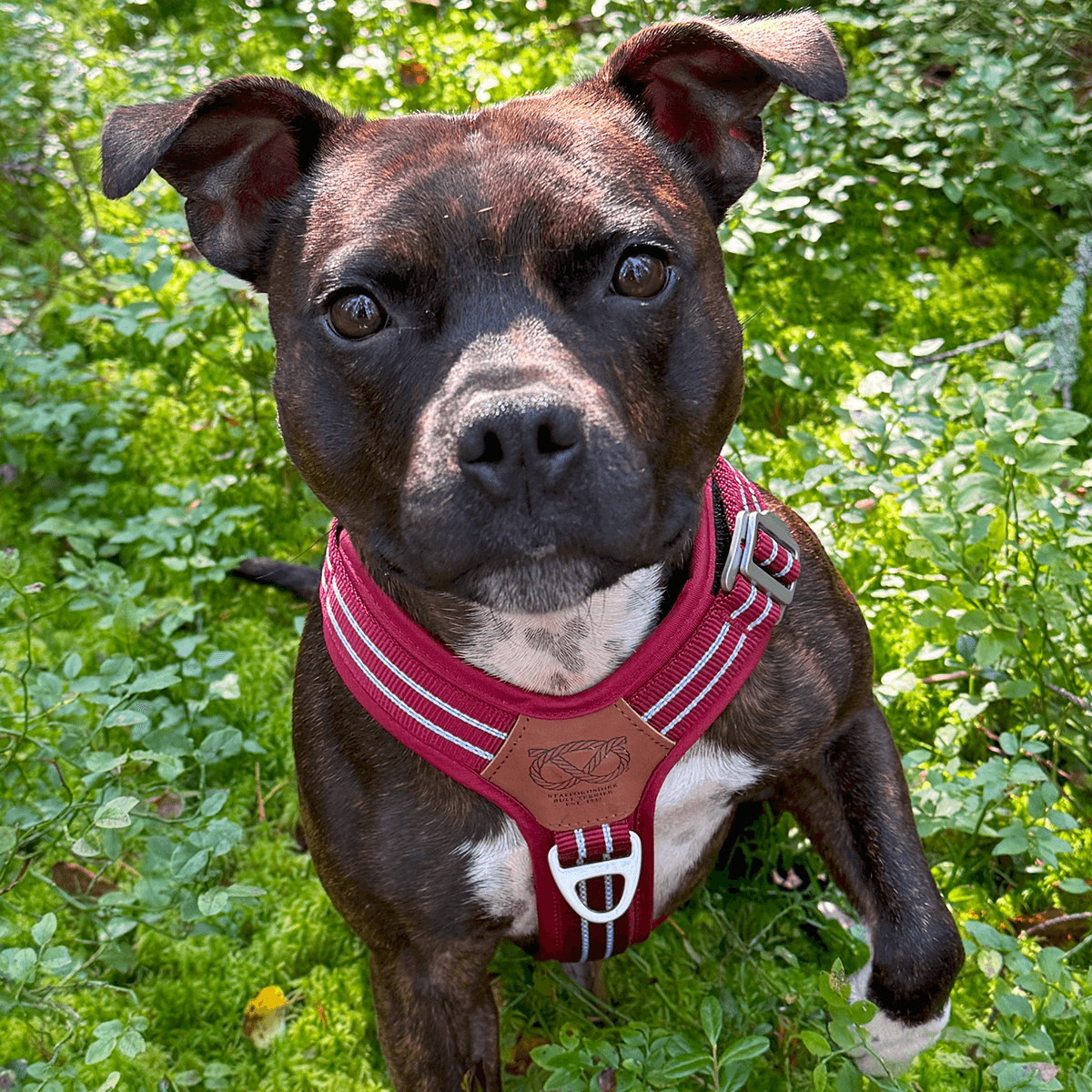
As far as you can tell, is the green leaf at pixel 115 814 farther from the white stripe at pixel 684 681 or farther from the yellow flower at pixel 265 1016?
the white stripe at pixel 684 681

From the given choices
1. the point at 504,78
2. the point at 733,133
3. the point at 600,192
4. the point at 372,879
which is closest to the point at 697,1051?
the point at 372,879

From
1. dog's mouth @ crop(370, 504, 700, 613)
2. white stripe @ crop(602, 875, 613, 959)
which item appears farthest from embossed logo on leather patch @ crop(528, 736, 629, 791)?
dog's mouth @ crop(370, 504, 700, 613)

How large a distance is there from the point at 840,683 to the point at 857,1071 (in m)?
0.78

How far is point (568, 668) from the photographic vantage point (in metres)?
2.44

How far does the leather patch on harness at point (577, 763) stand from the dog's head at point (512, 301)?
14.3 inches

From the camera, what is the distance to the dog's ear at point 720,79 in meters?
2.23

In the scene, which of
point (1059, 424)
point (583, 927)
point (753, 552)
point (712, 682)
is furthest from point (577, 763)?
point (1059, 424)

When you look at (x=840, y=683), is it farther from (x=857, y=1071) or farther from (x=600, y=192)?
(x=600, y=192)

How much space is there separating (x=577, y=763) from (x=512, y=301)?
89 cm

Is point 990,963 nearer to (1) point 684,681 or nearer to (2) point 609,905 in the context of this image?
(2) point 609,905

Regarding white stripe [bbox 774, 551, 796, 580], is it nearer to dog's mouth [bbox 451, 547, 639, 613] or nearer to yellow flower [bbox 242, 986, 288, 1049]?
dog's mouth [bbox 451, 547, 639, 613]

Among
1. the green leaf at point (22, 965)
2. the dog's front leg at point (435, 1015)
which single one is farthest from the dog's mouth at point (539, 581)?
the green leaf at point (22, 965)

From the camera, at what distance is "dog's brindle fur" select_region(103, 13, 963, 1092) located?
2.04 meters

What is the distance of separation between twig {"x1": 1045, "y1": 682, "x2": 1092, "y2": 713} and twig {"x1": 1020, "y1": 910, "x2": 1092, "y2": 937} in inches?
→ 20.1
